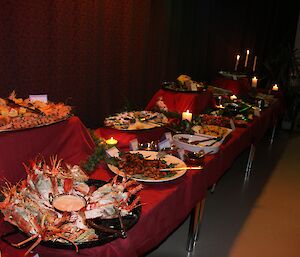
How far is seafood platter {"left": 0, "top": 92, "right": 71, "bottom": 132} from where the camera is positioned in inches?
50.9

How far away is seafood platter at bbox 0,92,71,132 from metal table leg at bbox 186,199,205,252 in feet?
2.78

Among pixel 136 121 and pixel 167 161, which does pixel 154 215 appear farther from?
pixel 136 121

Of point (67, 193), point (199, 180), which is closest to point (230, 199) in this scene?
point (199, 180)

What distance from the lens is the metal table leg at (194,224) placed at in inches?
72.3

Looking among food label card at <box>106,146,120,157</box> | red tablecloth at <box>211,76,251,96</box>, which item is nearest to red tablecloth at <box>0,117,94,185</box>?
food label card at <box>106,146,120,157</box>

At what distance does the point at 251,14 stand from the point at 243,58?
2.22ft

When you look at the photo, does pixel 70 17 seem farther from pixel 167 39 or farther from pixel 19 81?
pixel 167 39

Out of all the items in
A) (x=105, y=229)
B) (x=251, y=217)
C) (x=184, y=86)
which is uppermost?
(x=184, y=86)

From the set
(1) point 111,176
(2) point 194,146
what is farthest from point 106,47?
(1) point 111,176

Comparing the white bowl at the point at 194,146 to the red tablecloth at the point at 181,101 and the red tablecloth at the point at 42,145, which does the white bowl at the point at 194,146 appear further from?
the red tablecloth at the point at 181,101

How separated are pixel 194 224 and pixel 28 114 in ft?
3.49

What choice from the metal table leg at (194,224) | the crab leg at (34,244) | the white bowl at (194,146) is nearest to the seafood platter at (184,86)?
the white bowl at (194,146)

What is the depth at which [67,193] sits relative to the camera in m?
0.97

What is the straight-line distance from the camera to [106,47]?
2701 millimetres
